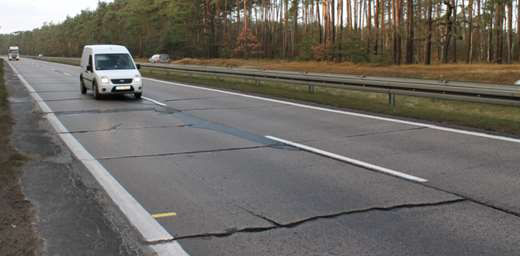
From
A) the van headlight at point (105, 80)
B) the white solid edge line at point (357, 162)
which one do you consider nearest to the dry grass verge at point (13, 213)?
the white solid edge line at point (357, 162)

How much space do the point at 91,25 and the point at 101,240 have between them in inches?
4951

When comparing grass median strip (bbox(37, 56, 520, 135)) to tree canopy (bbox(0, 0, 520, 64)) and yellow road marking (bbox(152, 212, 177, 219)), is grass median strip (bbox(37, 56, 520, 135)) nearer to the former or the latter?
yellow road marking (bbox(152, 212, 177, 219))

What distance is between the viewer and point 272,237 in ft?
15.1

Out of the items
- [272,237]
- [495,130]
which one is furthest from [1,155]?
[495,130]

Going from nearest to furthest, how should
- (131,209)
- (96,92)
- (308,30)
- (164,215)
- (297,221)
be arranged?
(297,221), (164,215), (131,209), (96,92), (308,30)

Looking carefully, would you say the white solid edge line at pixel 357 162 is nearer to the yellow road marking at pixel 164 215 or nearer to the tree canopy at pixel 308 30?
the yellow road marking at pixel 164 215

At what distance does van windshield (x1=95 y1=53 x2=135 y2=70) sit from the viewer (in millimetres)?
18752

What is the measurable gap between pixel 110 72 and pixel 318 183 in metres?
13.6

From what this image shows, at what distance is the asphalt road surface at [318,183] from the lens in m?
4.54

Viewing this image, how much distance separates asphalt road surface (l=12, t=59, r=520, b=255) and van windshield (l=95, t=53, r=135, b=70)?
6.92 metres

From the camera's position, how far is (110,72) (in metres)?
18.4

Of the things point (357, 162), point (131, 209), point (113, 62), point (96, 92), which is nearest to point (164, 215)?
point (131, 209)

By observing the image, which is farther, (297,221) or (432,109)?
(432,109)

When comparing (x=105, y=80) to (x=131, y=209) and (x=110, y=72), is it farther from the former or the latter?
(x=131, y=209)
